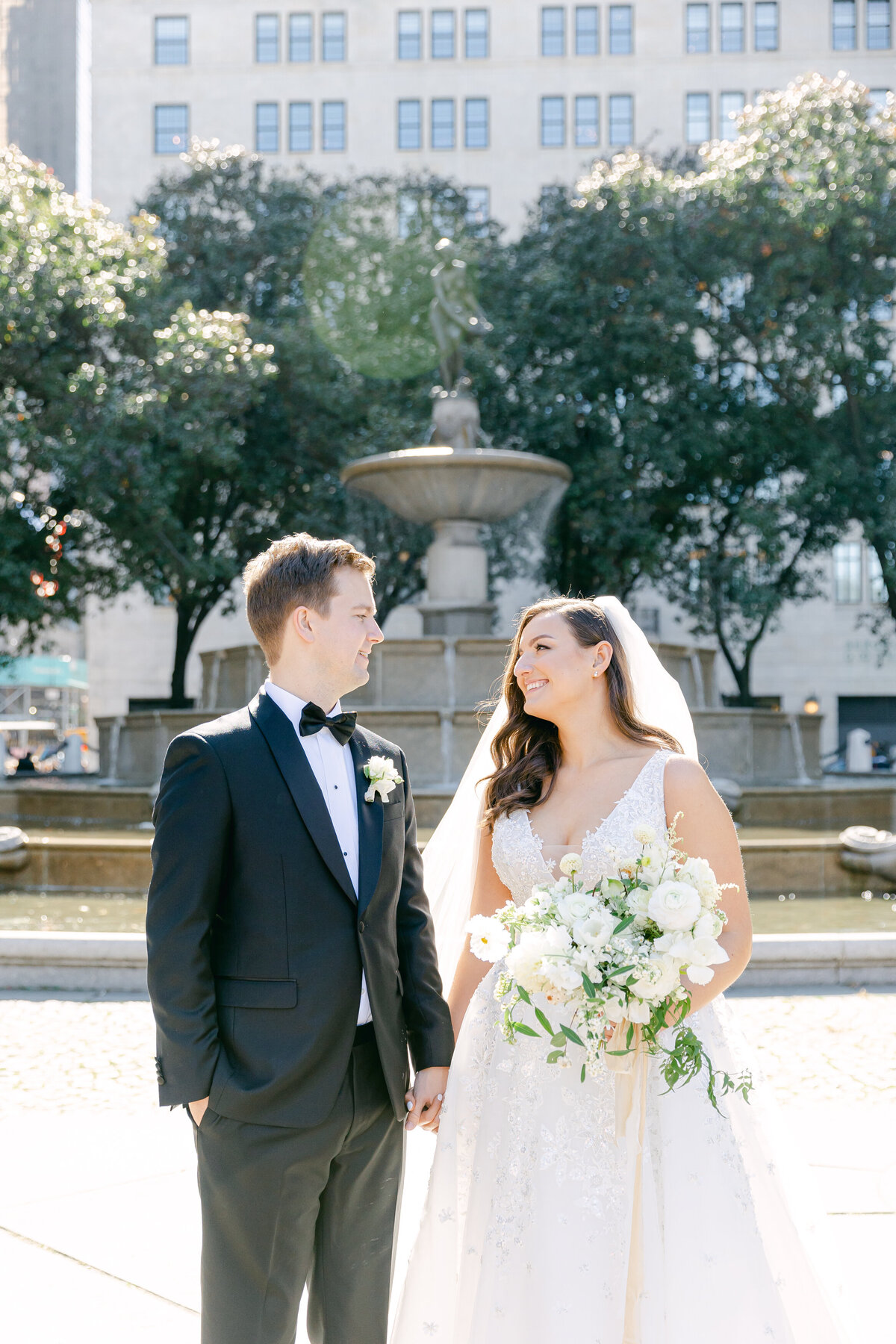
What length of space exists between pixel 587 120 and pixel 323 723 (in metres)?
50.5

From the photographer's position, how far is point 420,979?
9.59 feet

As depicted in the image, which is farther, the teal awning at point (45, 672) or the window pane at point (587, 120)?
the teal awning at point (45, 672)

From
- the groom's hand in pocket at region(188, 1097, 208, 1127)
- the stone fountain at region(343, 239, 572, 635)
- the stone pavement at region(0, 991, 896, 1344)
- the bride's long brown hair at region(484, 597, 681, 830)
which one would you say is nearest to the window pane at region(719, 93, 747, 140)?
the stone fountain at region(343, 239, 572, 635)

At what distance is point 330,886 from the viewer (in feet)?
8.80

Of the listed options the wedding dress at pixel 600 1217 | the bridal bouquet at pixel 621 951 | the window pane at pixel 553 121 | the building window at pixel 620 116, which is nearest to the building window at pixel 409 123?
the window pane at pixel 553 121

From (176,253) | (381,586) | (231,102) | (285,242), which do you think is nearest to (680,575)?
(381,586)

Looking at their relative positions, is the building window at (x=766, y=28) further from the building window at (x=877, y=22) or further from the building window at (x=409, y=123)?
the building window at (x=409, y=123)

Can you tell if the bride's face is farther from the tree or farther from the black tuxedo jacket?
the tree

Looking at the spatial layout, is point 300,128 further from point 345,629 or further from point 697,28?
point 345,629

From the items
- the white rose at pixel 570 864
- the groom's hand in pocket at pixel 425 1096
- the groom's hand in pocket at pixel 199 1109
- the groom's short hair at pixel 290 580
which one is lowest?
the groom's hand in pocket at pixel 425 1096

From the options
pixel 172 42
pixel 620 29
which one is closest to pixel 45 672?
pixel 172 42

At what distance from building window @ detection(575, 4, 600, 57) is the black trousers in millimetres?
51916

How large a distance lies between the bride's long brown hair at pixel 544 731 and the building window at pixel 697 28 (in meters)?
51.3

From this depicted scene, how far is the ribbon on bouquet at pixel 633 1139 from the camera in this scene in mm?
2875
